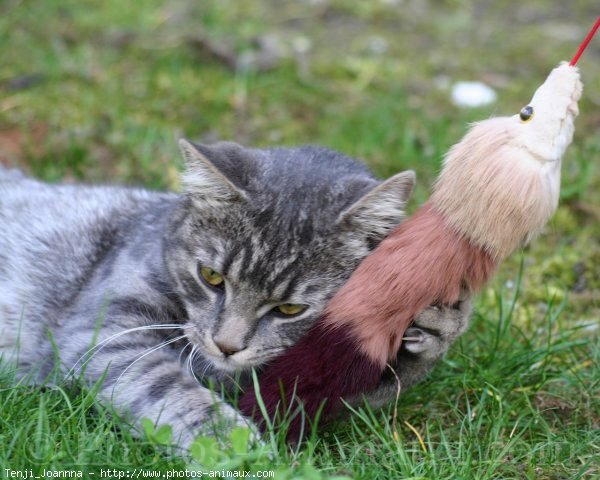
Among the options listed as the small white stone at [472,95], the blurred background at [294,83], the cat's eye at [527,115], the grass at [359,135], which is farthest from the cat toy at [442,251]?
the small white stone at [472,95]

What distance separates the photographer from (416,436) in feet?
10.3

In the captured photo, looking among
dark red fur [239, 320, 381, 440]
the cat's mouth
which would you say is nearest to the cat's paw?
dark red fur [239, 320, 381, 440]

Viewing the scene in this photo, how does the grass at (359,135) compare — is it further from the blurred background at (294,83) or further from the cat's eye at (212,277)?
the cat's eye at (212,277)

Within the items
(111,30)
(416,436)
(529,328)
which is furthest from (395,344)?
(111,30)

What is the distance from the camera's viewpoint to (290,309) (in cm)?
307

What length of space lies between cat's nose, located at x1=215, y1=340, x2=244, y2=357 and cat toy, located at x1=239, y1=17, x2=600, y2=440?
0.47 ft

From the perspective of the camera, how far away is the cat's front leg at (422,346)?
305cm

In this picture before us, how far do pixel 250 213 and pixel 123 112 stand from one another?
9.77 ft

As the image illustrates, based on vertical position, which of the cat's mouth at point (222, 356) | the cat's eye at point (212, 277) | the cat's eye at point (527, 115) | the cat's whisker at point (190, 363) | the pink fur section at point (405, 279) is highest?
the cat's eye at point (527, 115)

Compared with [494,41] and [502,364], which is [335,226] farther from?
[494,41]

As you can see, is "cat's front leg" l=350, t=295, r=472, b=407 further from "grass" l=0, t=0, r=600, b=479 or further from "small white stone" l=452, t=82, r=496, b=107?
"small white stone" l=452, t=82, r=496, b=107

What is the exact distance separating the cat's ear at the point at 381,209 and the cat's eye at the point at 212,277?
0.52 m

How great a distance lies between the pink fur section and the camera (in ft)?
9.30

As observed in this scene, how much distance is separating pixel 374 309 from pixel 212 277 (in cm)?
69
